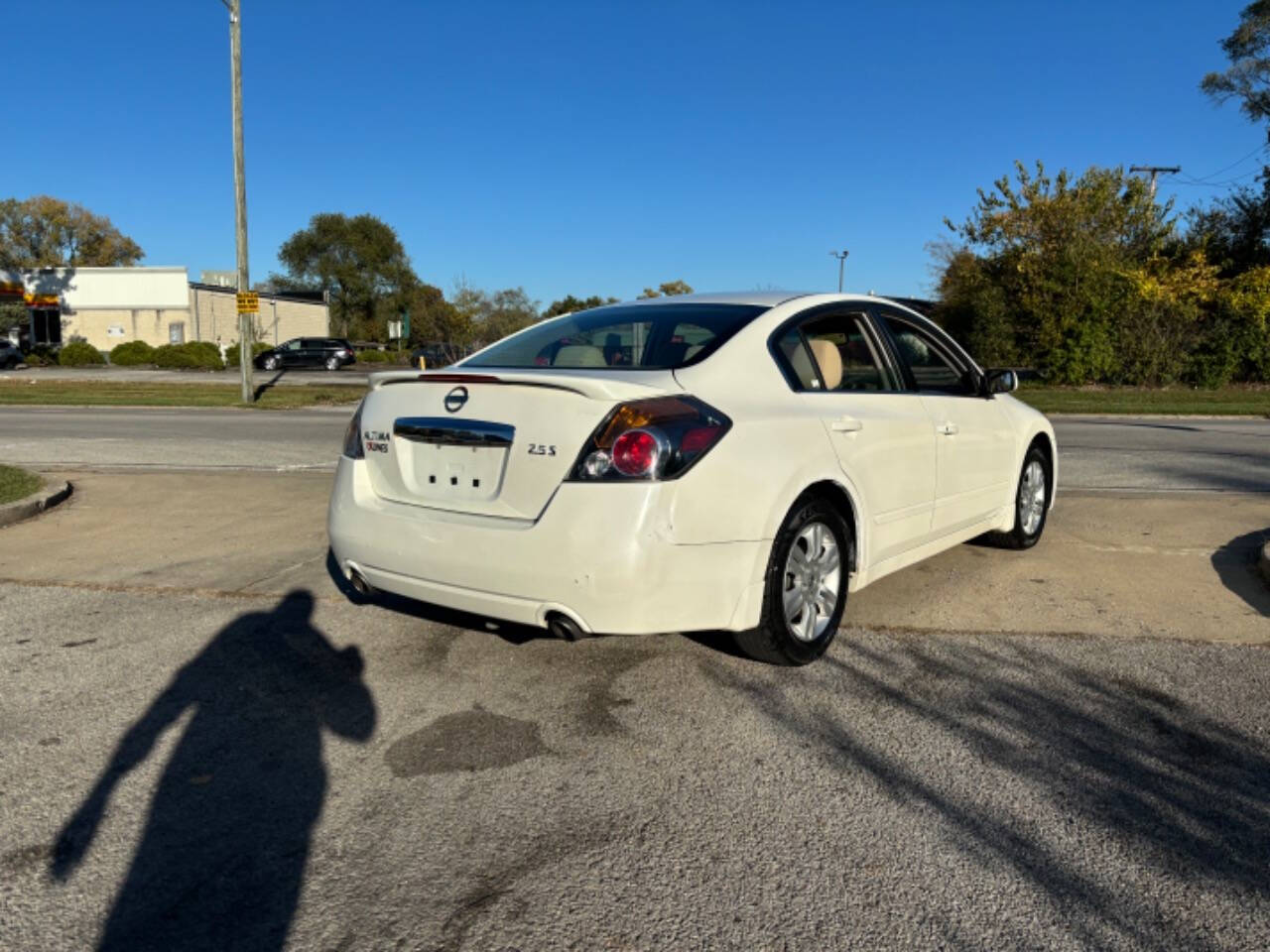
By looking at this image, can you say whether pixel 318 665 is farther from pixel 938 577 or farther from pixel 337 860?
pixel 938 577

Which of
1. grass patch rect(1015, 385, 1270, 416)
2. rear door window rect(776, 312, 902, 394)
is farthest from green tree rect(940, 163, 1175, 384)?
rear door window rect(776, 312, 902, 394)

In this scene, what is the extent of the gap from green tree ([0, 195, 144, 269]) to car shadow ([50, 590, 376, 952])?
79241mm

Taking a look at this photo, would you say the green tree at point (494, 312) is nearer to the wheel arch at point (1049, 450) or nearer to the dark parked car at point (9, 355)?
the dark parked car at point (9, 355)

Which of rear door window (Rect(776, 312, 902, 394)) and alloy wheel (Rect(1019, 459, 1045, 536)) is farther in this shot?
alloy wheel (Rect(1019, 459, 1045, 536))

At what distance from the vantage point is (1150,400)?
2238 centimetres

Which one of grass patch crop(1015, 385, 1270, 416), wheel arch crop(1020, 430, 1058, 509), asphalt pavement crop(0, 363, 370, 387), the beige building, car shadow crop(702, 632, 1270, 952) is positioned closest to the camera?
car shadow crop(702, 632, 1270, 952)

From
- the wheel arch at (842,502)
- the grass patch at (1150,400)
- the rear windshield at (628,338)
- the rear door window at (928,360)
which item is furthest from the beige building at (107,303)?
the wheel arch at (842,502)

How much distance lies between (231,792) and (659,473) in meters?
1.73

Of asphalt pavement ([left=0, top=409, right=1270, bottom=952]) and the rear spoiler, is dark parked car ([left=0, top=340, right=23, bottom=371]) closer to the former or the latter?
asphalt pavement ([left=0, top=409, right=1270, bottom=952])

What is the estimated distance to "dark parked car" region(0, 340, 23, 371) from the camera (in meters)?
42.7

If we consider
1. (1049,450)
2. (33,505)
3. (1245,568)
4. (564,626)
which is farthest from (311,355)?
(564,626)

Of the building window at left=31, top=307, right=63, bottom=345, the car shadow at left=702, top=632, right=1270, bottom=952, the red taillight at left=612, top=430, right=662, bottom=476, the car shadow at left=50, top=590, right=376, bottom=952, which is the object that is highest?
the building window at left=31, top=307, right=63, bottom=345

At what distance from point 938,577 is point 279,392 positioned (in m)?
22.8

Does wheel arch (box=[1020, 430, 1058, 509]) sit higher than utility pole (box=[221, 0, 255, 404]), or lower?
lower
